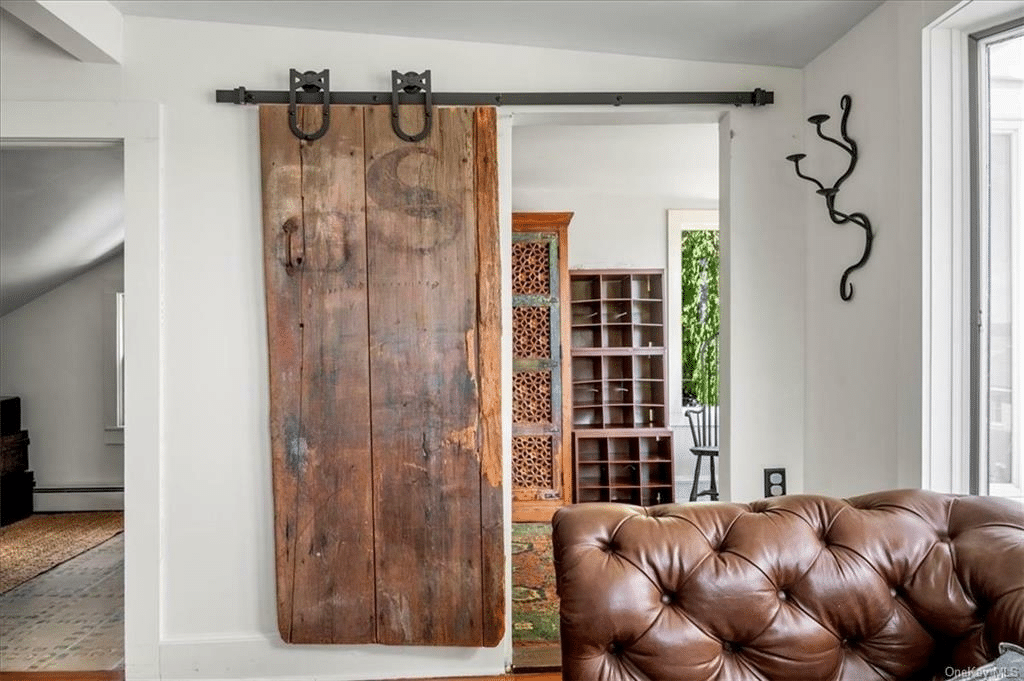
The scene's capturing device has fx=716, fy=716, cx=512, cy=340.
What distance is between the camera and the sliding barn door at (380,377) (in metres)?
2.41

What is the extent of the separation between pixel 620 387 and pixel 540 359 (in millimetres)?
829

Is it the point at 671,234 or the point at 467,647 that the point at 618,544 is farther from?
the point at 671,234

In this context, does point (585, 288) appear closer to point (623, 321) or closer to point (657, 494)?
point (623, 321)

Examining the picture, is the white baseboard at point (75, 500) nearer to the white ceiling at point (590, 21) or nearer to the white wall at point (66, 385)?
the white wall at point (66, 385)

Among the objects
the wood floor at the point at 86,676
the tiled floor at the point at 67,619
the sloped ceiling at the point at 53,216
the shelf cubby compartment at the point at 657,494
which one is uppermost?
the sloped ceiling at the point at 53,216

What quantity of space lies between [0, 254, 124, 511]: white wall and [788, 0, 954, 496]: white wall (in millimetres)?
4967

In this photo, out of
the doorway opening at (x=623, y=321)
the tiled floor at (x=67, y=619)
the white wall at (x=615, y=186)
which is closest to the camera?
the tiled floor at (x=67, y=619)

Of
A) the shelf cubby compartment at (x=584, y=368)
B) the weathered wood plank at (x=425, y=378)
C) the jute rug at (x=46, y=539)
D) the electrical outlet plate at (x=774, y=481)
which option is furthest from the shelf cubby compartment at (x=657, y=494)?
the jute rug at (x=46, y=539)

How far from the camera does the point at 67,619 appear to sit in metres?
3.21

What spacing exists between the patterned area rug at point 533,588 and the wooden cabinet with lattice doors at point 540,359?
0.31 meters

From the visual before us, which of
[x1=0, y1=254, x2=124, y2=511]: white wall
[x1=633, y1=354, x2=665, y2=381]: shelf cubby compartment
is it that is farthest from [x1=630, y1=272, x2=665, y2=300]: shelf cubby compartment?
[x1=0, y1=254, x2=124, y2=511]: white wall

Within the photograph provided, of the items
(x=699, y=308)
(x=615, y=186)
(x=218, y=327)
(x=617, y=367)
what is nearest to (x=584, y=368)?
(x=617, y=367)

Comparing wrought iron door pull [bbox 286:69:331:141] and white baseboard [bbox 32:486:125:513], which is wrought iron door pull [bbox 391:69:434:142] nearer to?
wrought iron door pull [bbox 286:69:331:141]

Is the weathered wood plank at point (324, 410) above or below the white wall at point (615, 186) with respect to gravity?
below
